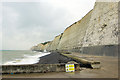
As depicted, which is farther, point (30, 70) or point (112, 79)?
point (30, 70)

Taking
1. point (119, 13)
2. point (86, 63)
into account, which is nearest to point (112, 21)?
point (119, 13)

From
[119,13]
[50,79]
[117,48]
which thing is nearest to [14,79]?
[50,79]

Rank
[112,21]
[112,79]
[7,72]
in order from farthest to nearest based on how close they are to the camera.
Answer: [112,21]
[7,72]
[112,79]

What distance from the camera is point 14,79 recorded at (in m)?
3.81

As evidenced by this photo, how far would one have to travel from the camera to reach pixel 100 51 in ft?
40.0

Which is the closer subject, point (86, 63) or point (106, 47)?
point (86, 63)

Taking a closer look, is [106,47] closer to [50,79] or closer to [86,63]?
[86,63]

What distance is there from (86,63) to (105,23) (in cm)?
957

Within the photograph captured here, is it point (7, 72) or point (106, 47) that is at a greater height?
point (106, 47)

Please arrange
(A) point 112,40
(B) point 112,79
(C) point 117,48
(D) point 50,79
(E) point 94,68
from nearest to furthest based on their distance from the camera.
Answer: (B) point 112,79, (D) point 50,79, (E) point 94,68, (C) point 117,48, (A) point 112,40

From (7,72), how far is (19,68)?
0.57m

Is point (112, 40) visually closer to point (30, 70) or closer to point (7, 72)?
point (30, 70)

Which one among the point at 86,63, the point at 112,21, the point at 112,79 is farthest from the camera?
the point at 112,21

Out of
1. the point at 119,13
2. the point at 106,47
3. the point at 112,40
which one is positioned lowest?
the point at 106,47
